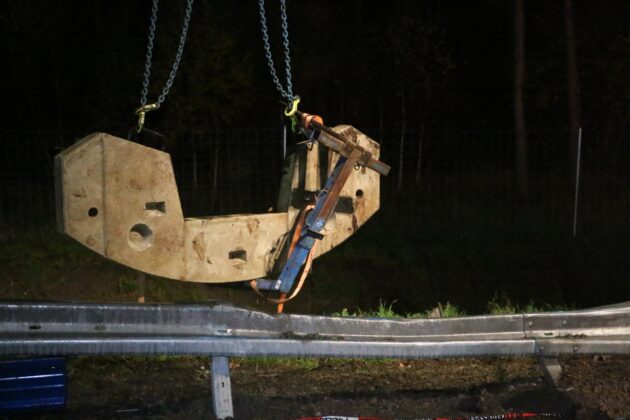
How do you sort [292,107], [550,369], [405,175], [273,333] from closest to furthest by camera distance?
[273,333] < [550,369] < [292,107] < [405,175]

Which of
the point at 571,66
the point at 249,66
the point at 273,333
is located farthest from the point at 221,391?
the point at 571,66

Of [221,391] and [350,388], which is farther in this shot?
[350,388]

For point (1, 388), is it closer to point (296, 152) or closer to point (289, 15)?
point (296, 152)

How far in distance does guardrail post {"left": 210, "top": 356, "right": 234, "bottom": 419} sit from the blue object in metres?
0.73

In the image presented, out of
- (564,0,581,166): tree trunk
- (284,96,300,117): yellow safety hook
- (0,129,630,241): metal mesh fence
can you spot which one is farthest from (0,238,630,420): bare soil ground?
(564,0,581,166): tree trunk

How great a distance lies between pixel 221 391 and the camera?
3.80 meters

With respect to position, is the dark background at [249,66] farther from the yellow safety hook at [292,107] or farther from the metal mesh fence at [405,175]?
the yellow safety hook at [292,107]

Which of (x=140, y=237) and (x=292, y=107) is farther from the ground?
(x=292, y=107)

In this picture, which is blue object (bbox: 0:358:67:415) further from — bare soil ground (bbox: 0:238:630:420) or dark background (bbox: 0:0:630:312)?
dark background (bbox: 0:0:630:312)

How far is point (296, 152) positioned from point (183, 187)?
7.65 meters

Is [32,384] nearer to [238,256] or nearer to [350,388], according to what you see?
[238,256]

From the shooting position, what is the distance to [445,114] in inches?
756

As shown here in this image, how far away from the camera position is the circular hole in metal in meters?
4.50

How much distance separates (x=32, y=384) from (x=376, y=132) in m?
11.2
